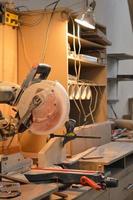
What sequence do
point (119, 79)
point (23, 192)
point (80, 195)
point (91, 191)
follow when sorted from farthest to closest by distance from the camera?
point (119, 79) → point (91, 191) → point (80, 195) → point (23, 192)

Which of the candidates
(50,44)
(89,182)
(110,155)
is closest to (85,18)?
(50,44)

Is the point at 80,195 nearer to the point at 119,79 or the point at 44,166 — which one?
the point at 44,166

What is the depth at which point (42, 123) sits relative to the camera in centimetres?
231

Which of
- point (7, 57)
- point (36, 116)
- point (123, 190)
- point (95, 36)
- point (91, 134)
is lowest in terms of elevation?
point (123, 190)

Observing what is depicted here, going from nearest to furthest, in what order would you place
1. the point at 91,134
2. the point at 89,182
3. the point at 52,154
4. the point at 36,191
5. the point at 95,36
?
the point at 36,191, the point at 89,182, the point at 52,154, the point at 91,134, the point at 95,36

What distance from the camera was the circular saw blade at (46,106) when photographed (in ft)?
7.26

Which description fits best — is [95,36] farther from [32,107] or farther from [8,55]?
[32,107]

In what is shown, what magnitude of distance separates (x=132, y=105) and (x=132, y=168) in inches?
86.9

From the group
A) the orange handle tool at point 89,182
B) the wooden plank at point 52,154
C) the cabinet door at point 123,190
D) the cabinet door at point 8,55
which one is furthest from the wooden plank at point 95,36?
the orange handle tool at point 89,182

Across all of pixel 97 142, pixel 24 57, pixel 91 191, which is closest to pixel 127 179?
pixel 97 142

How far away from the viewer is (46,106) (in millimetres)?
2250

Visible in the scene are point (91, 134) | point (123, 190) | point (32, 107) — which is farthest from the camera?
point (91, 134)

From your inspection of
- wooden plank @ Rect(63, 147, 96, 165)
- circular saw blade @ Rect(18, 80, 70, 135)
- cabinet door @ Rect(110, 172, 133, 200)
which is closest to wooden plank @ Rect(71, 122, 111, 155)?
wooden plank @ Rect(63, 147, 96, 165)

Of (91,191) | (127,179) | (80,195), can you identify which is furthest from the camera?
(127,179)
